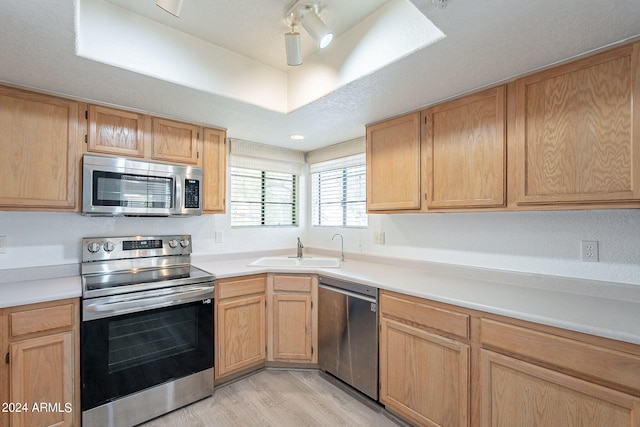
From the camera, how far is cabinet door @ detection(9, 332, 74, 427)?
1581 mm

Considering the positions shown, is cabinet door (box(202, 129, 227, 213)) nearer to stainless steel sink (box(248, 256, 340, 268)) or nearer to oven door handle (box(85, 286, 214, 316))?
stainless steel sink (box(248, 256, 340, 268))

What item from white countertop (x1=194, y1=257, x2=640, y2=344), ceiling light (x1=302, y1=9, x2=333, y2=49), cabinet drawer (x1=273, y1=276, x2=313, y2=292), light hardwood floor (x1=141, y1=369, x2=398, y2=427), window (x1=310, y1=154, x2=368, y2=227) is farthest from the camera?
window (x1=310, y1=154, x2=368, y2=227)

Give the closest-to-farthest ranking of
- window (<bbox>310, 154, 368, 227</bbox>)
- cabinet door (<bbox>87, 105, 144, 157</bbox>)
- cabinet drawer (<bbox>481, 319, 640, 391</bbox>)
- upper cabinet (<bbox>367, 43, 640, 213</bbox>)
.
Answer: cabinet drawer (<bbox>481, 319, 640, 391</bbox>) < upper cabinet (<bbox>367, 43, 640, 213</bbox>) < cabinet door (<bbox>87, 105, 144, 157</bbox>) < window (<bbox>310, 154, 368, 227</bbox>)

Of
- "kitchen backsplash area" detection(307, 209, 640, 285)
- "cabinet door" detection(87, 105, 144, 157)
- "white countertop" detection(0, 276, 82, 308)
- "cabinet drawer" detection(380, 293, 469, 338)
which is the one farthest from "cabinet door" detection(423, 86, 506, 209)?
"white countertop" detection(0, 276, 82, 308)

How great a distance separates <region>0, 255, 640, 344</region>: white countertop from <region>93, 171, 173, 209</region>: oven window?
0.59 meters

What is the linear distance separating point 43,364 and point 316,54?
2494mm

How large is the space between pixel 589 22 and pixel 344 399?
8.36 ft

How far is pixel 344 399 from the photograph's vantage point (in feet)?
7.17

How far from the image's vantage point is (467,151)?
6.23ft

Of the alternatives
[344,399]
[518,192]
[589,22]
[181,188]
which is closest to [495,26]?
[589,22]

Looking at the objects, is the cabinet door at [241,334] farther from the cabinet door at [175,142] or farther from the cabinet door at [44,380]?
the cabinet door at [175,142]

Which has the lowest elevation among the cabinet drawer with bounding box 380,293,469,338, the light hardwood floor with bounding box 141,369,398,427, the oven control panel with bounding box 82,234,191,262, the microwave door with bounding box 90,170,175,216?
the light hardwood floor with bounding box 141,369,398,427

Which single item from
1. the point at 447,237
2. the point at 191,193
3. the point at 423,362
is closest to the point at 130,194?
the point at 191,193

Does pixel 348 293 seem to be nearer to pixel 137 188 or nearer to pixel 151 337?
pixel 151 337
